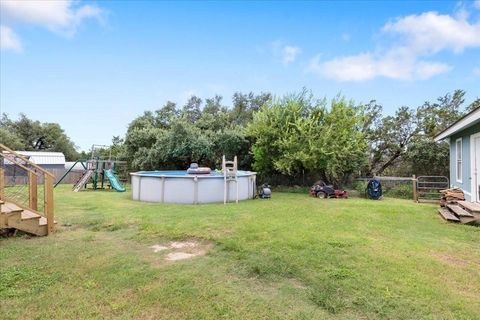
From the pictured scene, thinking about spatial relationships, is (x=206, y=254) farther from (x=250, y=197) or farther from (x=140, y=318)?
(x=250, y=197)

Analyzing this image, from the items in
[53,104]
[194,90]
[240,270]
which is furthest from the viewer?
[194,90]

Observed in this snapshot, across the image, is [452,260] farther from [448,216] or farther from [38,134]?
[38,134]

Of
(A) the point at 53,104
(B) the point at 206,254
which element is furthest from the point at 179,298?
(A) the point at 53,104

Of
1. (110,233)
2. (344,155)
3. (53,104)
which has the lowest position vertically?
(110,233)

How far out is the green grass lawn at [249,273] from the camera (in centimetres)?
266

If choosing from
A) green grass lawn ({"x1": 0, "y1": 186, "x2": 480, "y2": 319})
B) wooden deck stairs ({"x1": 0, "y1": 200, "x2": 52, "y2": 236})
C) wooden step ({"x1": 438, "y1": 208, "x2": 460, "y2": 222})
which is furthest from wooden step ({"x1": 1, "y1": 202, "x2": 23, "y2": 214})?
wooden step ({"x1": 438, "y1": 208, "x2": 460, "y2": 222})

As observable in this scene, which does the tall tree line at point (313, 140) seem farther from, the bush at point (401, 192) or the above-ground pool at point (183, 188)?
the above-ground pool at point (183, 188)

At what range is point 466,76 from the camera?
13883 millimetres

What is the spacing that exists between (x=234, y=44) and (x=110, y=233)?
415 inches

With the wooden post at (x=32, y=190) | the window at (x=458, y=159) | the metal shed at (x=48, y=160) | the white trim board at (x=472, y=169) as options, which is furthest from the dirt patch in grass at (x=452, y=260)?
the metal shed at (x=48, y=160)

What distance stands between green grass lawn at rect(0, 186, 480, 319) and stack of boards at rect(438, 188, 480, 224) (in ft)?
1.62

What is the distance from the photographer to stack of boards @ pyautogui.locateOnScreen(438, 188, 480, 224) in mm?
6562

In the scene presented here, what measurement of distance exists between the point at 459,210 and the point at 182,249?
6.43 meters

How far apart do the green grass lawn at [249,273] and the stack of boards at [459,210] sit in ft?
1.62
